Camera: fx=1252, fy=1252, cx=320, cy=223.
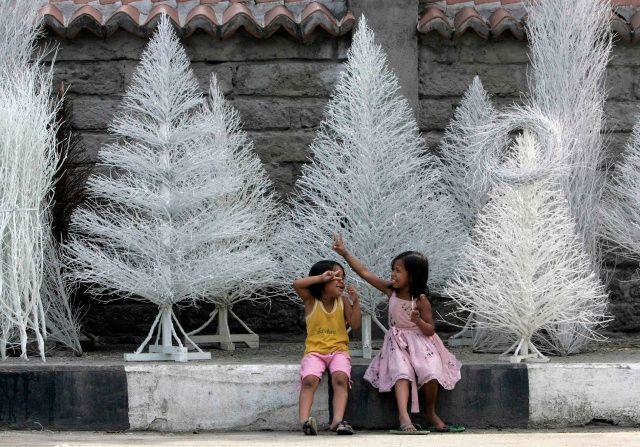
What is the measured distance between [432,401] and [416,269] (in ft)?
2.42

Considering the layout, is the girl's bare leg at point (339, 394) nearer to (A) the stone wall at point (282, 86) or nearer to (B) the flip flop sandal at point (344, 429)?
(B) the flip flop sandal at point (344, 429)

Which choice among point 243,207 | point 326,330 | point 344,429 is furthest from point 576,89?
point 344,429

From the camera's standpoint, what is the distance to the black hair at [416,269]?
695 centimetres

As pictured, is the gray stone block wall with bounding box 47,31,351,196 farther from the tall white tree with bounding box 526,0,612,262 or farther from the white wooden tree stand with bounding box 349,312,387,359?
the white wooden tree stand with bounding box 349,312,387,359

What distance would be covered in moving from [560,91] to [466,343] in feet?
5.78

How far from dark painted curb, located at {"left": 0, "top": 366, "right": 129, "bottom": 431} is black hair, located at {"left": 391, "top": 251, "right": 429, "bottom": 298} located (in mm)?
1656

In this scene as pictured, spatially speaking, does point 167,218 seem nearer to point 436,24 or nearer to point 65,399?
point 65,399

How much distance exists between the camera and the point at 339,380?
668cm

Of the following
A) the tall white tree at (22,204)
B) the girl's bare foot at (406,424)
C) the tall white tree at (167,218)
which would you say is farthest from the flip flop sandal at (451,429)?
the tall white tree at (22,204)

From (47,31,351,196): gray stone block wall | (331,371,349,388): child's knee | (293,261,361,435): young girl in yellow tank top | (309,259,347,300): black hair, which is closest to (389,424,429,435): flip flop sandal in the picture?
(293,261,361,435): young girl in yellow tank top

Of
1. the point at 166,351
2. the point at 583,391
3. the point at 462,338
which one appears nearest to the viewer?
the point at 583,391

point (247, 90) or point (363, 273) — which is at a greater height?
point (247, 90)

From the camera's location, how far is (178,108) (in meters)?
7.53

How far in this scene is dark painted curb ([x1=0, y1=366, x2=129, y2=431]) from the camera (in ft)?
22.2
